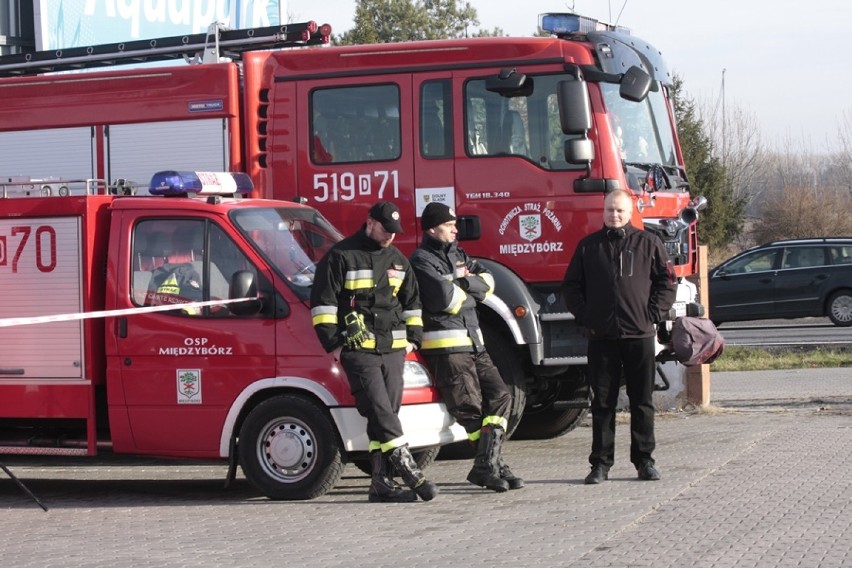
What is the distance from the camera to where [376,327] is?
8211mm

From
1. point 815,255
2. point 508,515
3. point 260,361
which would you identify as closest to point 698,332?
point 508,515

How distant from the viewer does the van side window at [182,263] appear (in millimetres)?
8625

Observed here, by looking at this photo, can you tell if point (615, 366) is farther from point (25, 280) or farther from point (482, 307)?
point (25, 280)

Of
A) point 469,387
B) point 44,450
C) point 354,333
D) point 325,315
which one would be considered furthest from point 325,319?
point 44,450

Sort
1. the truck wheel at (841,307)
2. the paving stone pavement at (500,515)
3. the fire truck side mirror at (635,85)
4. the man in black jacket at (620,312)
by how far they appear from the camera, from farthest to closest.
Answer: the truck wheel at (841,307) → the fire truck side mirror at (635,85) → the man in black jacket at (620,312) → the paving stone pavement at (500,515)

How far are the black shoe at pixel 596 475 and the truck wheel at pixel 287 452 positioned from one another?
5.42 feet

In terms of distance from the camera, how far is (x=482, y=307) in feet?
31.8

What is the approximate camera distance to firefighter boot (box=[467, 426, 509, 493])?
28.0 feet

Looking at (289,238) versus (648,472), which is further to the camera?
(289,238)

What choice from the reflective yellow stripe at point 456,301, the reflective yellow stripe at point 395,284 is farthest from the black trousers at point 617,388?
the reflective yellow stripe at point 395,284


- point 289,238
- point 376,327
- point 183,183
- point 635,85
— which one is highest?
point 635,85

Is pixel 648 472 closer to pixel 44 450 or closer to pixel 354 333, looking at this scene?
pixel 354 333

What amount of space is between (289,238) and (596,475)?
2.57m

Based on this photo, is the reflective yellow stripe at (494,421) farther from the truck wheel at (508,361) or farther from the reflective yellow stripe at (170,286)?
the reflective yellow stripe at (170,286)
